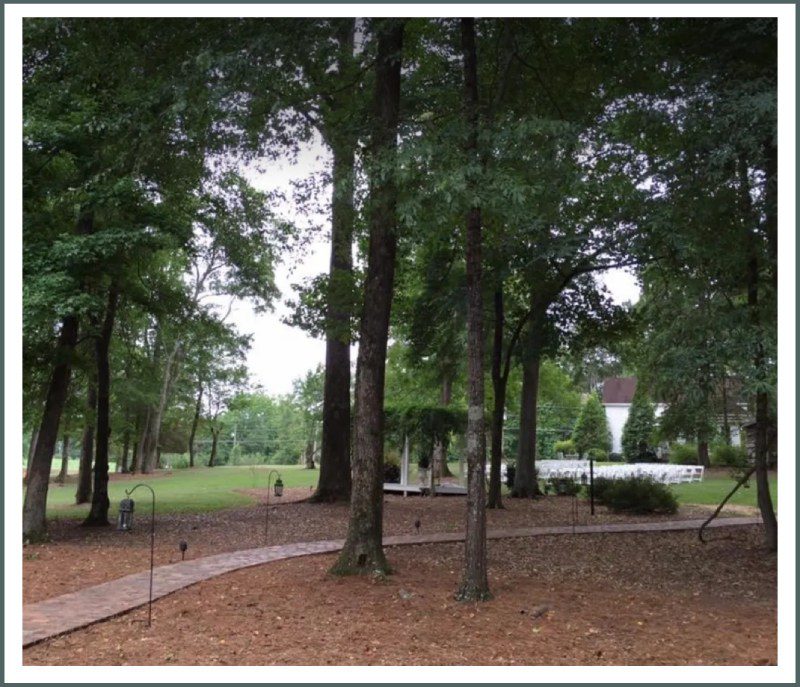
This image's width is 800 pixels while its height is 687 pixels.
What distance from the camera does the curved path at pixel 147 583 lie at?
20.0 feet

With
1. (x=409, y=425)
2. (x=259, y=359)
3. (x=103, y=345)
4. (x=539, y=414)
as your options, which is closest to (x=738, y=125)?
(x=103, y=345)

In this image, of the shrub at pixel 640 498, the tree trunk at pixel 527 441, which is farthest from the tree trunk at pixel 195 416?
the shrub at pixel 640 498

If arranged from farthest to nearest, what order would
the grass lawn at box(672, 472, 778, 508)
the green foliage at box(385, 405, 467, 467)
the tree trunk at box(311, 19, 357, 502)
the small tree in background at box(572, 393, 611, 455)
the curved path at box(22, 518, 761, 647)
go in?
the small tree in background at box(572, 393, 611, 455), the green foliage at box(385, 405, 467, 467), the grass lawn at box(672, 472, 778, 508), the tree trunk at box(311, 19, 357, 502), the curved path at box(22, 518, 761, 647)

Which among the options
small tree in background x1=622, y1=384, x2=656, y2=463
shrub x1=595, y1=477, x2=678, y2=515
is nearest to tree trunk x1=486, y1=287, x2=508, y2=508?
shrub x1=595, y1=477, x2=678, y2=515

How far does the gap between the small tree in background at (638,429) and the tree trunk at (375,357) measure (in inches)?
1195

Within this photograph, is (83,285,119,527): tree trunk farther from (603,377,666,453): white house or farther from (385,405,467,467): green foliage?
(603,377,666,453): white house

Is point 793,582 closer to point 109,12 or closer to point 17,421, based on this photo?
point 17,421

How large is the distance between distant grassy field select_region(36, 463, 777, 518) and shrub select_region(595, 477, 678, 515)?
102 inches

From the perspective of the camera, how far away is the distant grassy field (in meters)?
17.7

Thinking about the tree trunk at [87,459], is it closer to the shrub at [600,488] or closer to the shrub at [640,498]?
the shrub at [600,488]

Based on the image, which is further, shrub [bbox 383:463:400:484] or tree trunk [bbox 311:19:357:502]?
shrub [bbox 383:463:400:484]

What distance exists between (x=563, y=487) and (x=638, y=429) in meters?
17.9

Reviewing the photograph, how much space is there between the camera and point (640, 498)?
52.6ft

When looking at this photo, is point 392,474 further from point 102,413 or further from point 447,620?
point 447,620
